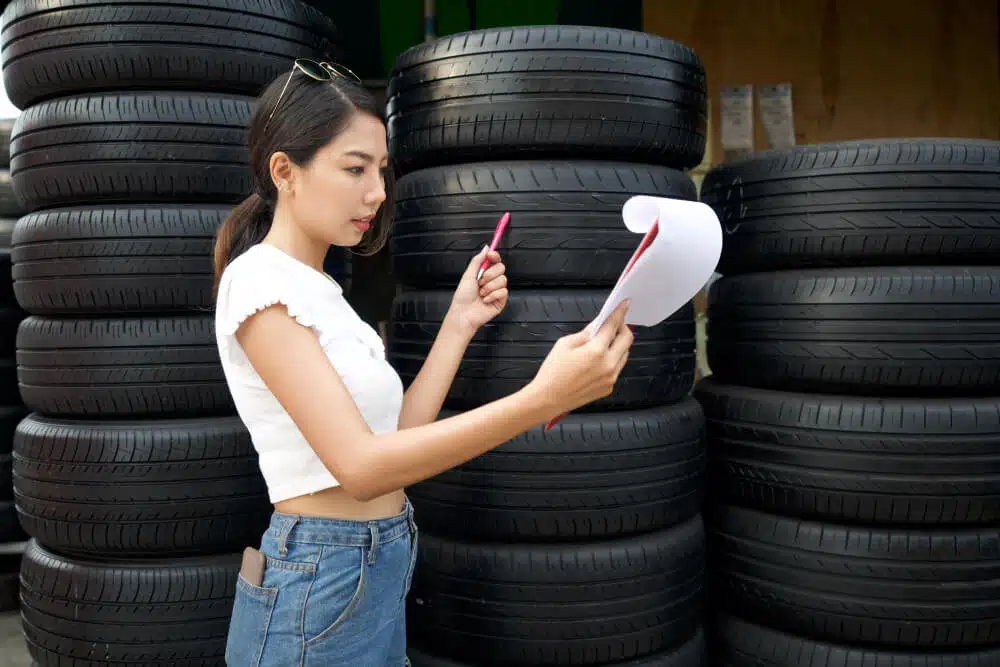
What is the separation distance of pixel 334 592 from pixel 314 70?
2.86 feet

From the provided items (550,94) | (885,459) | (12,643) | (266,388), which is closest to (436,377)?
(266,388)

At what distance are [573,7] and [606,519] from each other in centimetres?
324

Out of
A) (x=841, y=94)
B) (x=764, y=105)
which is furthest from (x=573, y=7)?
(x=841, y=94)

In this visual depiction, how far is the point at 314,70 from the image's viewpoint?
1.42m

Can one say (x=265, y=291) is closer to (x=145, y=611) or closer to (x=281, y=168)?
(x=281, y=168)

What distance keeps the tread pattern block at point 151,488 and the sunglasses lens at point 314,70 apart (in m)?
1.06

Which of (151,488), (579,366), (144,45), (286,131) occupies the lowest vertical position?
(151,488)

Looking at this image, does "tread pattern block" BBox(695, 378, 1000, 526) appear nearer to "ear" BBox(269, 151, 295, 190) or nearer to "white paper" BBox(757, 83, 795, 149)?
"ear" BBox(269, 151, 295, 190)

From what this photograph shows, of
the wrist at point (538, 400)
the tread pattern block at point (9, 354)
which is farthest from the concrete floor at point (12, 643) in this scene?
the wrist at point (538, 400)

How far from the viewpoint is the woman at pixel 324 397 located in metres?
1.14

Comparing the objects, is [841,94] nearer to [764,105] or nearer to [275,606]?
[764,105]

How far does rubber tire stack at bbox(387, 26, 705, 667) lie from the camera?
69.0 inches

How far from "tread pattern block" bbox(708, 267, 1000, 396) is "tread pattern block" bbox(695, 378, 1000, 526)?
0.05m

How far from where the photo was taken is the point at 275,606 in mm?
1246
